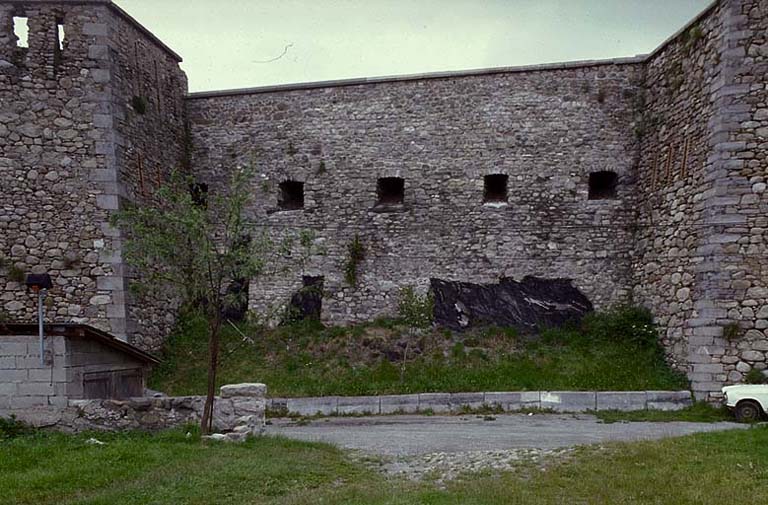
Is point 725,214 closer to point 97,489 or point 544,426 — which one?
point 544,426

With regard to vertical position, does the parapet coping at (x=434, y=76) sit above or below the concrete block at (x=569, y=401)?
above

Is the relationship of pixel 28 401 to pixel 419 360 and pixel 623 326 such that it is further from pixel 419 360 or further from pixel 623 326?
pixel 623 326

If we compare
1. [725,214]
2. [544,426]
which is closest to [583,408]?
[544,426]

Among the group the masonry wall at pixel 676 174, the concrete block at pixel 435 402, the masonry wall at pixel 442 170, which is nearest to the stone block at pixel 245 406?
the concrete block at pixel 435 402

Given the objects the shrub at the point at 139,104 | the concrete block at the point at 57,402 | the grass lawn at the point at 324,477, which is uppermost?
the shrub at the point at 139,104

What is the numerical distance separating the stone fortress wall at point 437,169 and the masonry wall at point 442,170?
40 millimetres

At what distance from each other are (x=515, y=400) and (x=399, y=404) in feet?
7.08

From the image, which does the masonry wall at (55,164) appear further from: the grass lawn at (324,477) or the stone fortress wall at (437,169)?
the grass lawn at (324,477)

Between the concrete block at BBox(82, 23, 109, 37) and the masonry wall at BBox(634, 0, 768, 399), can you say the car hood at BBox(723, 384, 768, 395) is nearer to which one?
the masonry wall at BBox(634, 0, 768, 399)

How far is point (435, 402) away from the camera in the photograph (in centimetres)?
1249

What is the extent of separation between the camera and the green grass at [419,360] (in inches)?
511

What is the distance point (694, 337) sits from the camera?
12.1m

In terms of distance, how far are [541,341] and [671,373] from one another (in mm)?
2785

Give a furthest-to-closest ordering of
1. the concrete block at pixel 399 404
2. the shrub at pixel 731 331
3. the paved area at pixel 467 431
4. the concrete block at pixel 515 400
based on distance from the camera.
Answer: the concrete block at pixel 399 404, the concrete block at pixel 515 400, the shrub at pixel 731 331, the paved area at pixel 467 431
